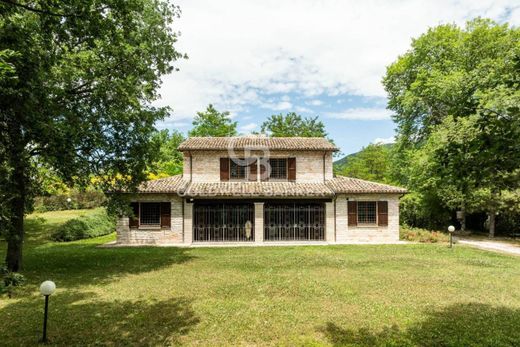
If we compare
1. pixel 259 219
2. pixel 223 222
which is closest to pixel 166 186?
pixel 223 222

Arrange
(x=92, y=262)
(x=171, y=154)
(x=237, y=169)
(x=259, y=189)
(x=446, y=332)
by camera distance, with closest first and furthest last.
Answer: (x=446, y=332)
(x=92, y=262)
(x=259, y=189)
(x=237, y=169)
(x=171, y=154)

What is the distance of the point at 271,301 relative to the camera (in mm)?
8141

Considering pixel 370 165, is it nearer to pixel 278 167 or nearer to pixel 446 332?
pixel 278 167

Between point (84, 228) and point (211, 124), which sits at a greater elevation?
point (211, 124)

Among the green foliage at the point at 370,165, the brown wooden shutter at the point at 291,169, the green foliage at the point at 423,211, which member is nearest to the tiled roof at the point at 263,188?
the brown wooden shutter at the point at 291,169

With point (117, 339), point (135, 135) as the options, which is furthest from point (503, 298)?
point (135, 135)

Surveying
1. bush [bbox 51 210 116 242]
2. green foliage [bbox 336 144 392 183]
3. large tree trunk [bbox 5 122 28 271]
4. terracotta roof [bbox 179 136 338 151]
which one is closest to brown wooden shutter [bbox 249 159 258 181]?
terracotta roof [bbox 179 136 338 151]

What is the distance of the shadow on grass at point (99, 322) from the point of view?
6.00 meters

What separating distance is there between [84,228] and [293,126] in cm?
3085

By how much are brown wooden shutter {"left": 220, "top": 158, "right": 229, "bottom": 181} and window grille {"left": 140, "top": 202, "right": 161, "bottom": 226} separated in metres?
4.49

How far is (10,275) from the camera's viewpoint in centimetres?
353

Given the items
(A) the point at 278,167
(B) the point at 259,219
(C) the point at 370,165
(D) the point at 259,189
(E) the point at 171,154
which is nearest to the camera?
(D) the point at 259,189

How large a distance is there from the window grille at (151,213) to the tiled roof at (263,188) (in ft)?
3.52

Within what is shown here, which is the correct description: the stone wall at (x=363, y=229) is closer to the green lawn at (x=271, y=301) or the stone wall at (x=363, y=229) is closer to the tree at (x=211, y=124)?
the green lawn at (x=271, y=301)
